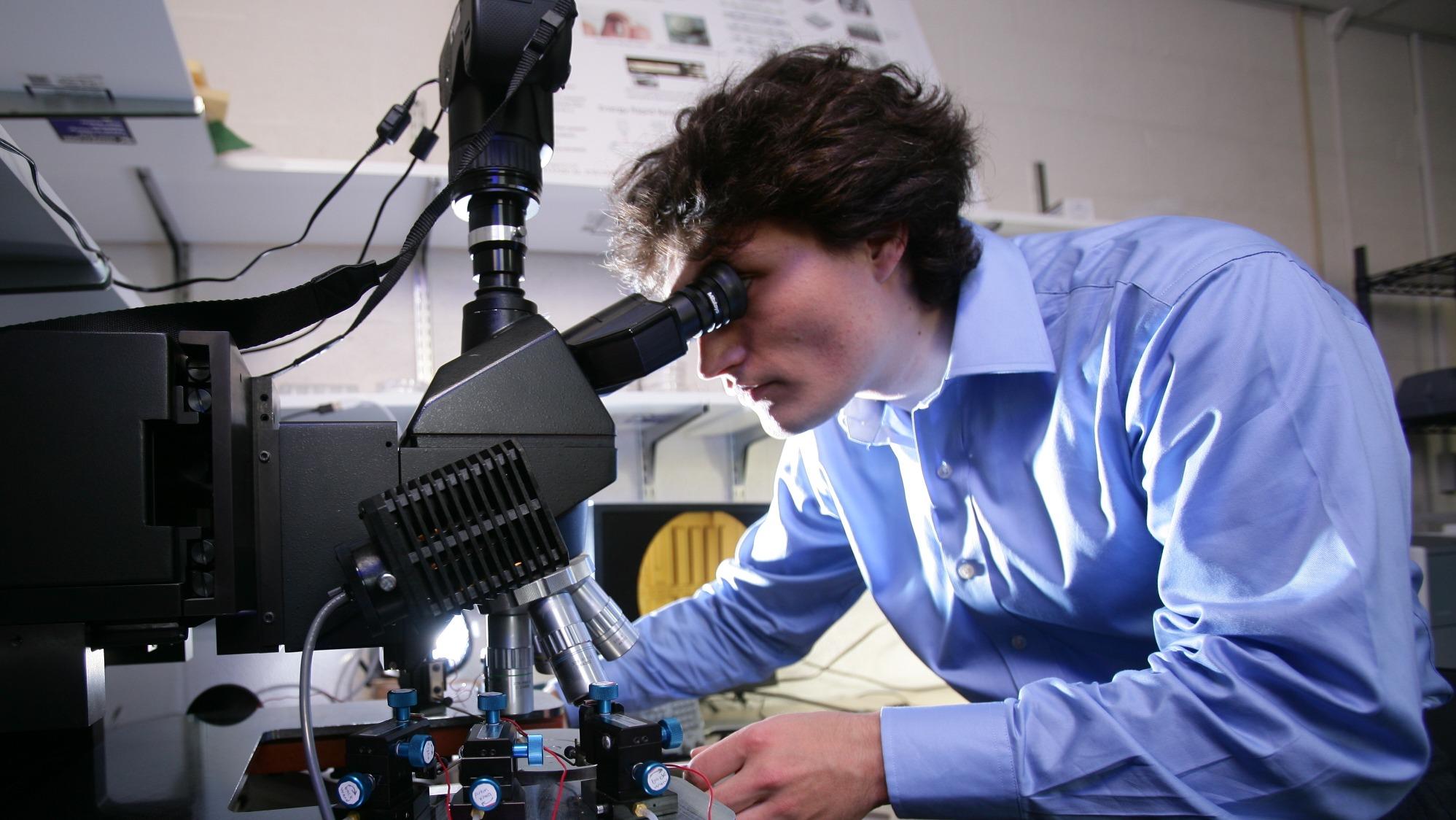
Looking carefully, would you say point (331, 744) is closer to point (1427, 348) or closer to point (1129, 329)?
point (1129, 329)

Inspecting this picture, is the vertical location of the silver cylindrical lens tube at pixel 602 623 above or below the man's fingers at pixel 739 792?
above

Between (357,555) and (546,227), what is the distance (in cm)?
137

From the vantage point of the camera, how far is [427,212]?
0.62m

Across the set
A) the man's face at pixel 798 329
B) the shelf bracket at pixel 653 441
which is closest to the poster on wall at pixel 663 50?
the shelf bracket at pixel 653 441

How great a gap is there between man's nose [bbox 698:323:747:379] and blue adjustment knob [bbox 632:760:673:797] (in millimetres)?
504

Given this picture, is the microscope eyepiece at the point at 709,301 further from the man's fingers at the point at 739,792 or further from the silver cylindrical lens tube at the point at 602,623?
the man's fingers at the point at 739,792

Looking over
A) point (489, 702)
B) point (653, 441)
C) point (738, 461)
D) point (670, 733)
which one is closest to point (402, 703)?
point (489, 702)

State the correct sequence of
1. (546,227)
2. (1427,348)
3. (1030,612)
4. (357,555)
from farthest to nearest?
1. (1427,348)
2. (546,227)
3. (1030,612)
4. (357,555)

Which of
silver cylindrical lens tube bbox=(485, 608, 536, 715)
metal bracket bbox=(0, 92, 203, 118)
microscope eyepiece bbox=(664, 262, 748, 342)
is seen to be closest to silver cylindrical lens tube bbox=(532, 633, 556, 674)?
silver cylindrical lens tube bbox=(485, 608, 536, 715)

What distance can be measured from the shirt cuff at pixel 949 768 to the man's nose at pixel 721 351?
41 centimetres

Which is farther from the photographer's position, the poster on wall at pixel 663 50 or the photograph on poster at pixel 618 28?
the photograph on poster at pixel 618 28

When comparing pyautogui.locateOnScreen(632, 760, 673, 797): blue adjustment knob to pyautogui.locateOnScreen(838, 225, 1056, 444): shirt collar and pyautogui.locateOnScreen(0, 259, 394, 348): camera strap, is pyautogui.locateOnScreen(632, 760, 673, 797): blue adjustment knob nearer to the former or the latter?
pyautogui.locateOnScreen(0, 259, 394, 348): camera strap

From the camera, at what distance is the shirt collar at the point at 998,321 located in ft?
2.99

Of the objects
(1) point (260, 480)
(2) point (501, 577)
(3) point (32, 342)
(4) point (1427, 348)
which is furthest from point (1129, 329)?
(4) point (1427, 348)
